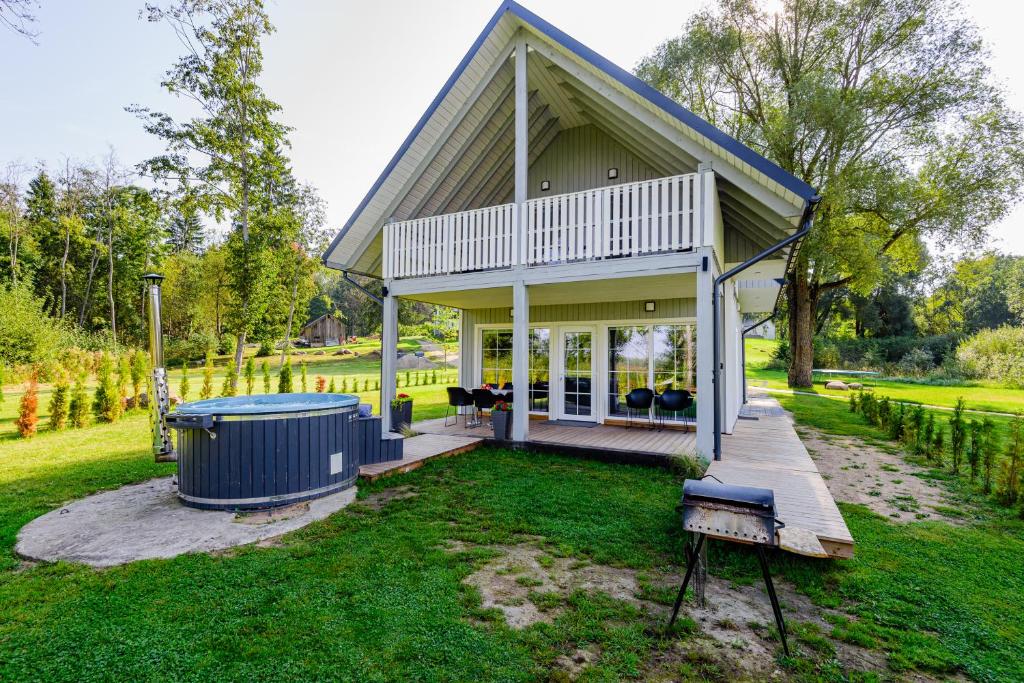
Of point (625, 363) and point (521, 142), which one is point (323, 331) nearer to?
point (625, 363)

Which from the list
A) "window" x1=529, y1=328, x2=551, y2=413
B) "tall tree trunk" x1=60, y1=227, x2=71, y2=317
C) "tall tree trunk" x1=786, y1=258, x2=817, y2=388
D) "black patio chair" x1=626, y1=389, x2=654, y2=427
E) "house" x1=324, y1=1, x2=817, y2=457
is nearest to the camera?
"house" x1=324, y1=1, x2=817, y2=457

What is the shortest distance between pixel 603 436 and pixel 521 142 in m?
4.89

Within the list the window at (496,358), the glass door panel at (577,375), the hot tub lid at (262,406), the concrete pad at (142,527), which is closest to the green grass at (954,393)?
the glass door panel at (577,375)

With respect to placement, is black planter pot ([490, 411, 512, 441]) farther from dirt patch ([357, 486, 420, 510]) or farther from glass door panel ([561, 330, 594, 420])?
glass door panel ([561, 330, 594, 420])

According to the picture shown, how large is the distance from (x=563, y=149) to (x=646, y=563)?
7735 millimetres

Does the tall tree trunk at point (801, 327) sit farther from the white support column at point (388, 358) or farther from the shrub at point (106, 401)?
the shrub at point (106, 401)

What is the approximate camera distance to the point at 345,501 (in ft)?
16.3

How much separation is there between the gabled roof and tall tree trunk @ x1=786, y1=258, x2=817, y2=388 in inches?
490

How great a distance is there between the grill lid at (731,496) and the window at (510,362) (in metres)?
7.17

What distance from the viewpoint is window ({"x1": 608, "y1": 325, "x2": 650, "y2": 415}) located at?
8914mm

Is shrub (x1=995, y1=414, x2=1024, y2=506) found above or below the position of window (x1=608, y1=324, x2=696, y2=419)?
below

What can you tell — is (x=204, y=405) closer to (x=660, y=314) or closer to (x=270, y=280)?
(x=660, y=314)

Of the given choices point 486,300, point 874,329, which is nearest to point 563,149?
point 486,300

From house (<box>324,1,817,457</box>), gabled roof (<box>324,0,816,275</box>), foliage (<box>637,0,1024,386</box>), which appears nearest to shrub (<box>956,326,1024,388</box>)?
foliage (<box>637,0,1024,386</box>)
